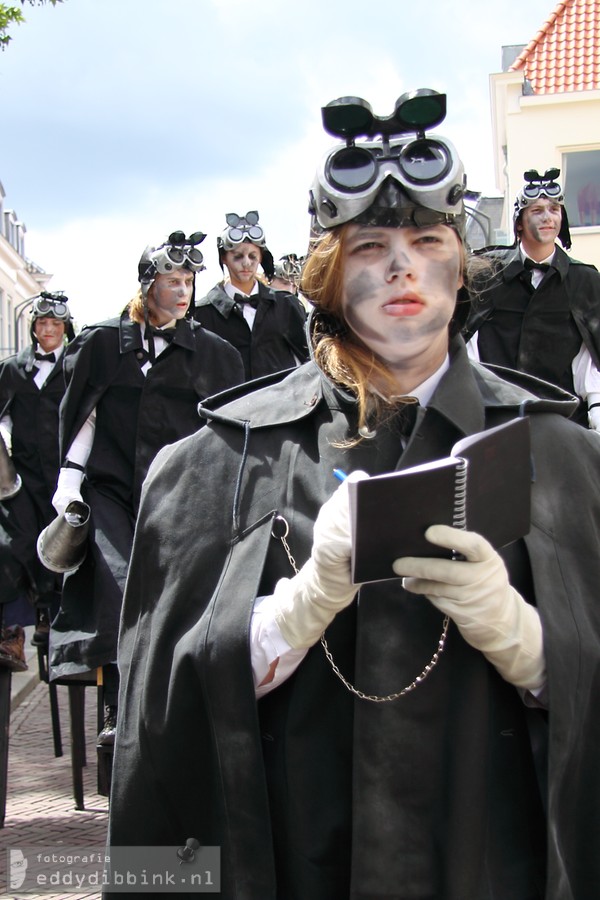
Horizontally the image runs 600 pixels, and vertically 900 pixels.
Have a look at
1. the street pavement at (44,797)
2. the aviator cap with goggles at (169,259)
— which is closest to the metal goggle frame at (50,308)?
the aviator cap with goggles at (169,259)

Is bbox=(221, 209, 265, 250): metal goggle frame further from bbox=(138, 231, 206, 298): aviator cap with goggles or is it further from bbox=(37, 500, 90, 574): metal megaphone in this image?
bbox=(37, 500, 90, 574): metal megaphone

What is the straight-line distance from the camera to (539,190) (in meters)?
6.87

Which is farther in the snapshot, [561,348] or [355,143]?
[561,348]

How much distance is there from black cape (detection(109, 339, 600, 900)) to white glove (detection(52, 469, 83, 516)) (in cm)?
338

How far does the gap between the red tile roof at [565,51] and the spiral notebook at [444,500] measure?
83.0 ft

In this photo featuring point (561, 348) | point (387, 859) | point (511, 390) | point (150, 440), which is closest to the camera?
point (387, 859)

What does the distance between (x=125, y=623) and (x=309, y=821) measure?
1.86ft

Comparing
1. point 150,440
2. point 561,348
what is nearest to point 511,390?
point 150,440

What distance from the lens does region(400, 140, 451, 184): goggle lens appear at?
2.36m

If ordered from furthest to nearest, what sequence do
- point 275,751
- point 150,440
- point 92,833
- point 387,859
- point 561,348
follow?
point 561,348 < point 150,440 < point 92,833 < point 275,751 < point 387,859

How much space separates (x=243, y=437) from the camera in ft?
7.92

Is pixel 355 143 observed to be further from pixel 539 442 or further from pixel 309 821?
pixel 309 821

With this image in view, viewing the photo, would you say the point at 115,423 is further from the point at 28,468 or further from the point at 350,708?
the point at 350,708
